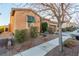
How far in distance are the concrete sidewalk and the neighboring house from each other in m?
0.24

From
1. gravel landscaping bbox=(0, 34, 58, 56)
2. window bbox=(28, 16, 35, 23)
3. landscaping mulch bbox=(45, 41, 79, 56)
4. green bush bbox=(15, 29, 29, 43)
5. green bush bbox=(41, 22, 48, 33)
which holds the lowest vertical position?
landscaping mulch bbox=(45, 41, 79, 56)

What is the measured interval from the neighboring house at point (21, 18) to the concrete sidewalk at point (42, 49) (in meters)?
0.24

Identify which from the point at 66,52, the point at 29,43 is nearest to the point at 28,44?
the point at 29,43

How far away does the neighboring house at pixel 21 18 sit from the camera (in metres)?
2.01

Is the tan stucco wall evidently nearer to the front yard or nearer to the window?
the window

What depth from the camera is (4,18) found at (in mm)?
2021

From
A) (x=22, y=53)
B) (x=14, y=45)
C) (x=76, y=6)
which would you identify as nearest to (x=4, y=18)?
(x=14, y=45)

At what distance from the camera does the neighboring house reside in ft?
6.60

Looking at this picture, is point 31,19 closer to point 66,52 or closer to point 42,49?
point 42,49

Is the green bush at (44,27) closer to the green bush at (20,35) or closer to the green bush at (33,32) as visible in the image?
the green bush at (33,32)

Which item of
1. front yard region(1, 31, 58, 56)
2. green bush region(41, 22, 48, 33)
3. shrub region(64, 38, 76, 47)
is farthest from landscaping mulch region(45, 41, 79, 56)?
green bush region(41, 22, 48, 33)

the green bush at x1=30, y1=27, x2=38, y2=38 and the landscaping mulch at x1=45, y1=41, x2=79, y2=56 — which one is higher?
the green bush at x1=30, y1=27, x2=38, y2=38

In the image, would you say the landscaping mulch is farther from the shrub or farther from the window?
the window

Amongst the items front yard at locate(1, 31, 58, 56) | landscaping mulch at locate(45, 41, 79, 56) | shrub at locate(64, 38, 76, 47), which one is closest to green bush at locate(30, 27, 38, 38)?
front yard at locate(1, 31, 58, 56)
